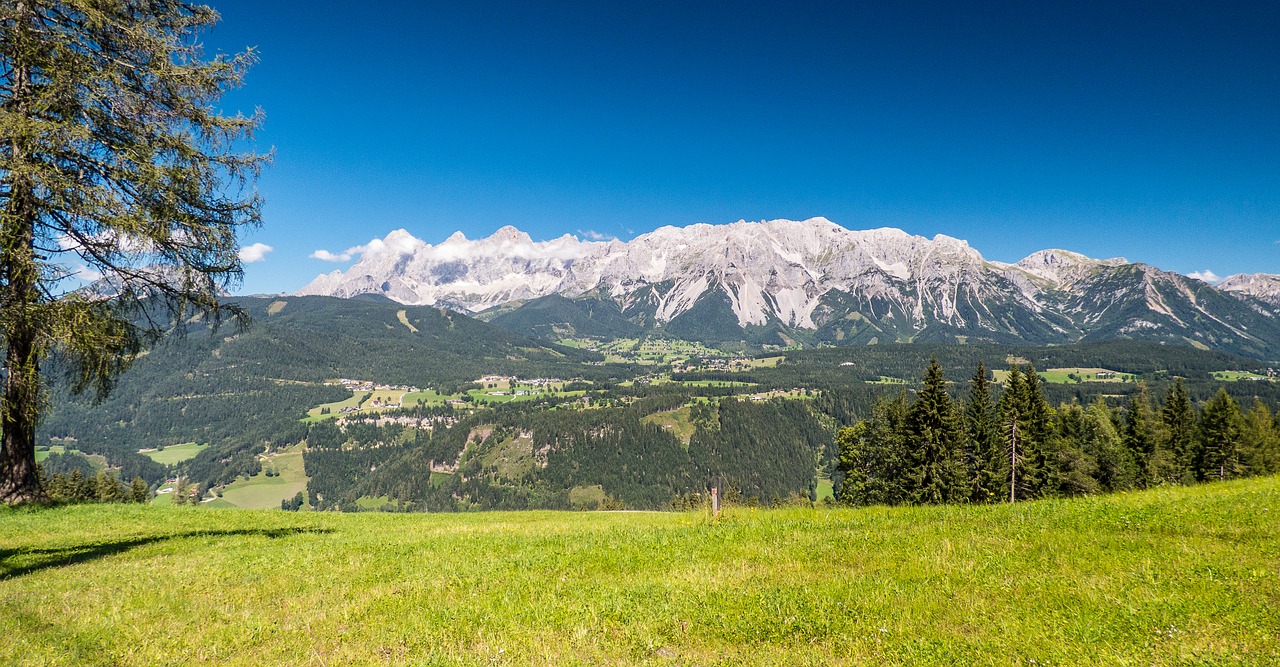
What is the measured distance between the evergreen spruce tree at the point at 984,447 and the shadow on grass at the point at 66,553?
51973mm

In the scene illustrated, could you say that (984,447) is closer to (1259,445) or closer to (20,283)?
(1259,445)

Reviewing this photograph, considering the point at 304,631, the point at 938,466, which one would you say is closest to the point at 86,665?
the point at 304,631

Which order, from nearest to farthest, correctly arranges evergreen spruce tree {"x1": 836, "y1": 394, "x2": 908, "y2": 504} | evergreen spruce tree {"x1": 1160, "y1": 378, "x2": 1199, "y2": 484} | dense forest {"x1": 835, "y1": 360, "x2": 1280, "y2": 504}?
1. dense forest {"x1": 835, "y1": 360, "x2": 1280, "y2": 504}
2. evergreen spruce tree {"x1": 836, "y1": 394, "x2": 908, "y2": 504}
3. evergreen spruce tree {"x1": 1160, "y1": 378, "x2": 1199, "y2": 484}

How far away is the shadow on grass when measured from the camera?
437 inches

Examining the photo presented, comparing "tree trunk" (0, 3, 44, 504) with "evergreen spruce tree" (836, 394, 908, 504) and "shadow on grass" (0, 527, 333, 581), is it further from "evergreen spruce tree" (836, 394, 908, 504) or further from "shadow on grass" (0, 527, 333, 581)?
"evergreen spruce tree" (836, 394, 908, 504)

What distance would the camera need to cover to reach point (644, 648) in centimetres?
656

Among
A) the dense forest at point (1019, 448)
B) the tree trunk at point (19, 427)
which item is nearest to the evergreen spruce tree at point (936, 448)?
the dense forest at point (1019, 448)

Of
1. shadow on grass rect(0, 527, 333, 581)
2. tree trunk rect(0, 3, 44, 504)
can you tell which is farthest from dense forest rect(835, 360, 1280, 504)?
tree trunk rect(0, 3, 44, 504)

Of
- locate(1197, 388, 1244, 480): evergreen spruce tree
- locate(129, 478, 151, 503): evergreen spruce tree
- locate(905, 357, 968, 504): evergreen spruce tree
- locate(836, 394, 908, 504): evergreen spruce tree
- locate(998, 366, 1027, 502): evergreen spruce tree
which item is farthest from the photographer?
locate(129, 478, 151, 503): evergreen spruce tree

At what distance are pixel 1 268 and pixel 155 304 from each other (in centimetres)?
291

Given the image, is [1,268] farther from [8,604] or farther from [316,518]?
[316,518]

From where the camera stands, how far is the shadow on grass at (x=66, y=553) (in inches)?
437

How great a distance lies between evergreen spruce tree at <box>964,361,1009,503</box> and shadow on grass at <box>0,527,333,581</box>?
5197cm

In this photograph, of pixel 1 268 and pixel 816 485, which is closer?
pixel 1 268
